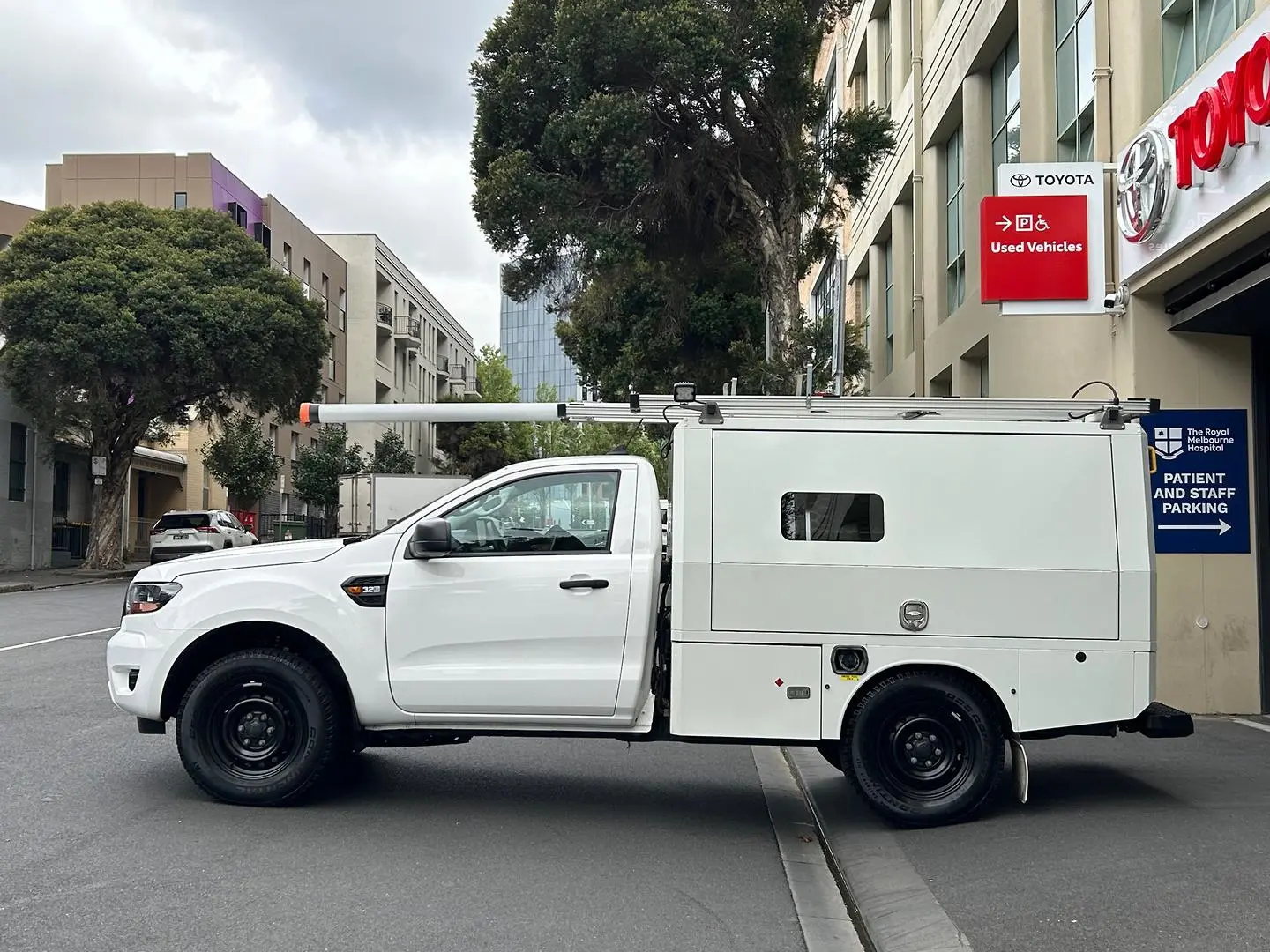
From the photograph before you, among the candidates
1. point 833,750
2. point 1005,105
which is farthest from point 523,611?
point 1005,105

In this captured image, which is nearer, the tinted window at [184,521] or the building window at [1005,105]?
the building window at [1005,105]

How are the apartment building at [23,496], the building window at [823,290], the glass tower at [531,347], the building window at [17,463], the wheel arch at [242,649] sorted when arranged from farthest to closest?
the glass tower at [531,347] → the building window at [17,463] → the apartment building at [23,496] → the building window at [823,290] → the wheel arch at [242,649]

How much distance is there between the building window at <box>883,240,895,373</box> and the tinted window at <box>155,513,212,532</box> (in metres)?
18.1

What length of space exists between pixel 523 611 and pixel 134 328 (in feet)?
88.1

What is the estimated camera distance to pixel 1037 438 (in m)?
6.92

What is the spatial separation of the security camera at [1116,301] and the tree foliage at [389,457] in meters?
45.8

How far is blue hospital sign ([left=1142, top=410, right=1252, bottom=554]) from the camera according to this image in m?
10.6

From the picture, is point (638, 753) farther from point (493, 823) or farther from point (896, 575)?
point (896, 575)

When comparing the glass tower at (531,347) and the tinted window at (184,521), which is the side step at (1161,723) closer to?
the tinted window at (184,521)

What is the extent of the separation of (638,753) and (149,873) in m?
4.42

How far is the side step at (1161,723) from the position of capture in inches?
268

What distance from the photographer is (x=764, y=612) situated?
269 inches

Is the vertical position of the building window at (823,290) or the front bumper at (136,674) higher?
the building window at (823,290)

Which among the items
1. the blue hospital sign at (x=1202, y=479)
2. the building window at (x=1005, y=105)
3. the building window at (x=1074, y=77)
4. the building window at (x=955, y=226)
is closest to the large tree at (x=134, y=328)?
the building window at (x=955, y=226)
